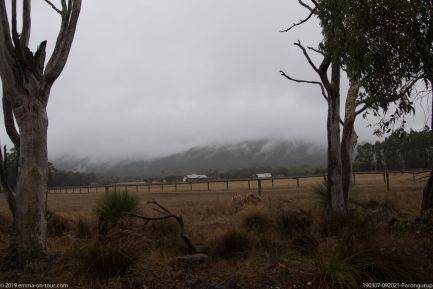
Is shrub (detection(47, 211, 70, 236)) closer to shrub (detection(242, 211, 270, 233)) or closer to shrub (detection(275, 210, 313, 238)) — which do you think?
shrub (detection(242, 211, 270, 233))

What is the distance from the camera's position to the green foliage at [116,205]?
10992 millimetres

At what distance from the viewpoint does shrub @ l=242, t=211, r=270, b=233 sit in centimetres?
1054

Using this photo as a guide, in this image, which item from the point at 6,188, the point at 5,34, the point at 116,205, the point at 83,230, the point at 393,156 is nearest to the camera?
the point at 5,34

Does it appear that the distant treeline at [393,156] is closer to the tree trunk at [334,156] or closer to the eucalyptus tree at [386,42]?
the tree trunk at [334,156]

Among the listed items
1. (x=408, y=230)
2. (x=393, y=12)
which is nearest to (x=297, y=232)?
(x=408, y=230)

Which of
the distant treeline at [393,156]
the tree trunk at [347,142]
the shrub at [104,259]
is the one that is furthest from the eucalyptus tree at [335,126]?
the distant treeline at [393,156]

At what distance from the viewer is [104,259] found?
646 cm

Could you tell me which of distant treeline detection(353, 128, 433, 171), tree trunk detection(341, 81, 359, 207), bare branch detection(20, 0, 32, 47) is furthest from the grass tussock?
distant treeline detection(353, 128, 433, 171)

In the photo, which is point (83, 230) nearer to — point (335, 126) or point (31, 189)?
point (31, 189)

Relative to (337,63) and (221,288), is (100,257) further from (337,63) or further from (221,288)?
(337,63)

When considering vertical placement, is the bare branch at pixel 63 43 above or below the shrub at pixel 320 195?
above

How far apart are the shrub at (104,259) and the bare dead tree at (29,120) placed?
766mm

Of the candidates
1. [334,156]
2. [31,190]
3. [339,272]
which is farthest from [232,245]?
[334,156]

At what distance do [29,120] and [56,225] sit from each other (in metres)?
4.86
